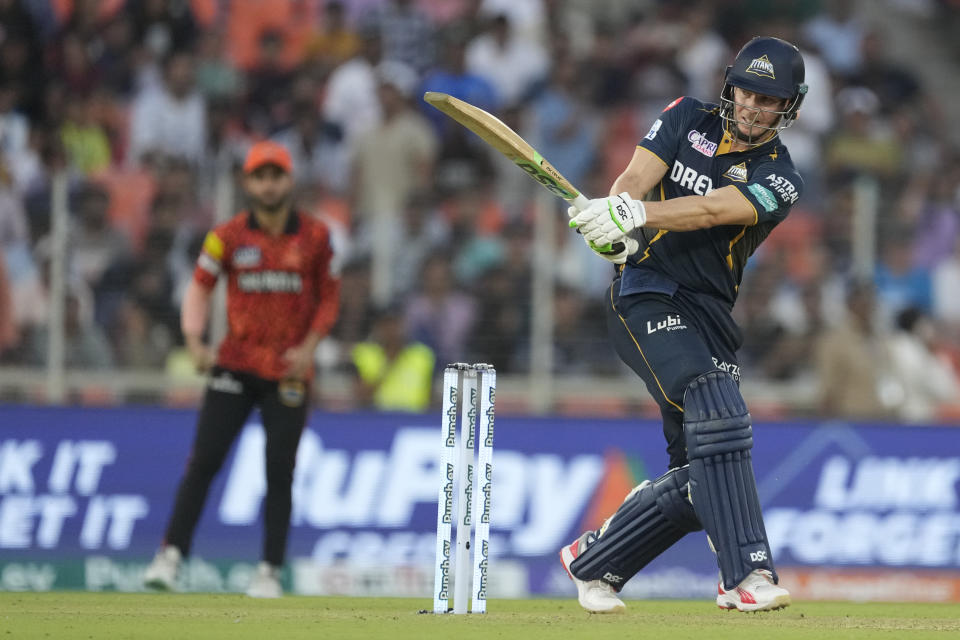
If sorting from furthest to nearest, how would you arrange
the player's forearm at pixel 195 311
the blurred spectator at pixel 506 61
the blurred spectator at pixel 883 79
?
1. the blurred spectator at pixel 883 79
2. the blurred spectator at pixel 506 61
3. the player's forearm at pixel 195 311

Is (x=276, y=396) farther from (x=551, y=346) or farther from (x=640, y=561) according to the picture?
(x=551, y=346)

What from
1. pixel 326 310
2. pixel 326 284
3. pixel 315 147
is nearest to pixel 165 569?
pixel 326 310

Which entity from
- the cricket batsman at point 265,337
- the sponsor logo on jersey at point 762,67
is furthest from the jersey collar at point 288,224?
the sponsor logo on jersey at point 762,67

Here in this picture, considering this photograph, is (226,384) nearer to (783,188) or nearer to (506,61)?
(783,188)

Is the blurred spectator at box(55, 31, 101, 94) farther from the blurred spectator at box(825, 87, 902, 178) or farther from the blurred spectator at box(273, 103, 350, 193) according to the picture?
the blurred spectator at box(825, 87, 902, 178)

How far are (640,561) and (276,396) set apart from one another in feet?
8.66

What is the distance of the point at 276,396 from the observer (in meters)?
8.14

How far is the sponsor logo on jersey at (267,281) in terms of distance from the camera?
27.1 ft

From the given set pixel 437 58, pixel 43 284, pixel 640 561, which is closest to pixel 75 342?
pixel 43 284

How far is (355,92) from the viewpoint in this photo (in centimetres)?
1364

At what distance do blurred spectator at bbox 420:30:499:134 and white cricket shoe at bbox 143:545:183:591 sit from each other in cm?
630

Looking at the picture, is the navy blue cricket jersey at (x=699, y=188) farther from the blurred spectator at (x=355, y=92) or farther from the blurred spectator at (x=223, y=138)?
the blurred spectator at (x=355, y=92)

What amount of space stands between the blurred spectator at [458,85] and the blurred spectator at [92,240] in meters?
3.45

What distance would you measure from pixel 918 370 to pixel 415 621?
6.70 m
